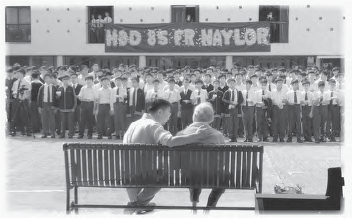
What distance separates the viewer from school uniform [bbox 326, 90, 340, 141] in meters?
14.8

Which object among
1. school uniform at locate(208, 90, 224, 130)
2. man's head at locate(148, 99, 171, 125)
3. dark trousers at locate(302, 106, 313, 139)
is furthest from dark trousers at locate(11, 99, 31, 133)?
man's head at locate(148, 99, 171, 125)

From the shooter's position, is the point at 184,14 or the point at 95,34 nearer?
the point at 184,14

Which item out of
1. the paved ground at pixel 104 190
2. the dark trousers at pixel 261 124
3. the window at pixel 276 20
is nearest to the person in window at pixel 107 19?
the window at pixel 276 20

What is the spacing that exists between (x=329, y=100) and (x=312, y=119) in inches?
27.3

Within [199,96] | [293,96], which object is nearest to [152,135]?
[199,96]

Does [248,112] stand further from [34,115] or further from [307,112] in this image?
[34,115]

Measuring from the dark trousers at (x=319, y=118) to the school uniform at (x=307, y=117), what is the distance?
0.22 meters

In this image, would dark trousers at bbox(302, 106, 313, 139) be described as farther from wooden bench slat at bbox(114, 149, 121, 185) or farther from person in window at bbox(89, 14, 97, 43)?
person in window at bbox(89, 14, 97, 43)

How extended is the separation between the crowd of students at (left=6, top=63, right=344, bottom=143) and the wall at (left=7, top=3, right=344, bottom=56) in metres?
11.8

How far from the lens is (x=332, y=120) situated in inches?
588

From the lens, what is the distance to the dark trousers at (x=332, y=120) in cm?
1484

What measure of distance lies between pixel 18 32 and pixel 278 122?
19483 mm

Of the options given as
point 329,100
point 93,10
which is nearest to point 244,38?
point 93,10

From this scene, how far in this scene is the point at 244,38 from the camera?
2652cm
